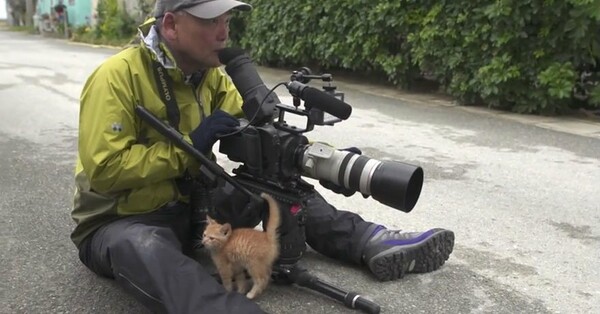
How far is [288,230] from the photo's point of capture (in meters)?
2.76

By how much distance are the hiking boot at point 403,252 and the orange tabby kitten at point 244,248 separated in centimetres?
58

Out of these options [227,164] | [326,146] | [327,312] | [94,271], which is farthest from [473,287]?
[227,164]

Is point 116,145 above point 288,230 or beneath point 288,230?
above

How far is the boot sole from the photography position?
10.2 feet

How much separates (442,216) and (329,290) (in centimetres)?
159

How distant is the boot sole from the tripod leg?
323 mm

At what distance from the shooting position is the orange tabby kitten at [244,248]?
272 centimetres

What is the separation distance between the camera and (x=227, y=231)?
277cm

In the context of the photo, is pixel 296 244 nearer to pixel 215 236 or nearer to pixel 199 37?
pixel 215 236

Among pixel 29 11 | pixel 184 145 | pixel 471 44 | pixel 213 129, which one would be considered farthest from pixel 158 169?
pixel 29 11

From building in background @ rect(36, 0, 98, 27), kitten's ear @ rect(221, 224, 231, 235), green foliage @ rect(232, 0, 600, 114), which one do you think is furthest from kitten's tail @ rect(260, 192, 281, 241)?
building in background @ rect(36, 0, 98, 27)

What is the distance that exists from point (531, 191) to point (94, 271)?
317cm

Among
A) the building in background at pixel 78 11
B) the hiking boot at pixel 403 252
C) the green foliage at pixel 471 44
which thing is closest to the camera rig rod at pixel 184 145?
the hiking boot at pixel 403 252

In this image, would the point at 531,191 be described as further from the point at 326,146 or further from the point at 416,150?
the point at 326,146
